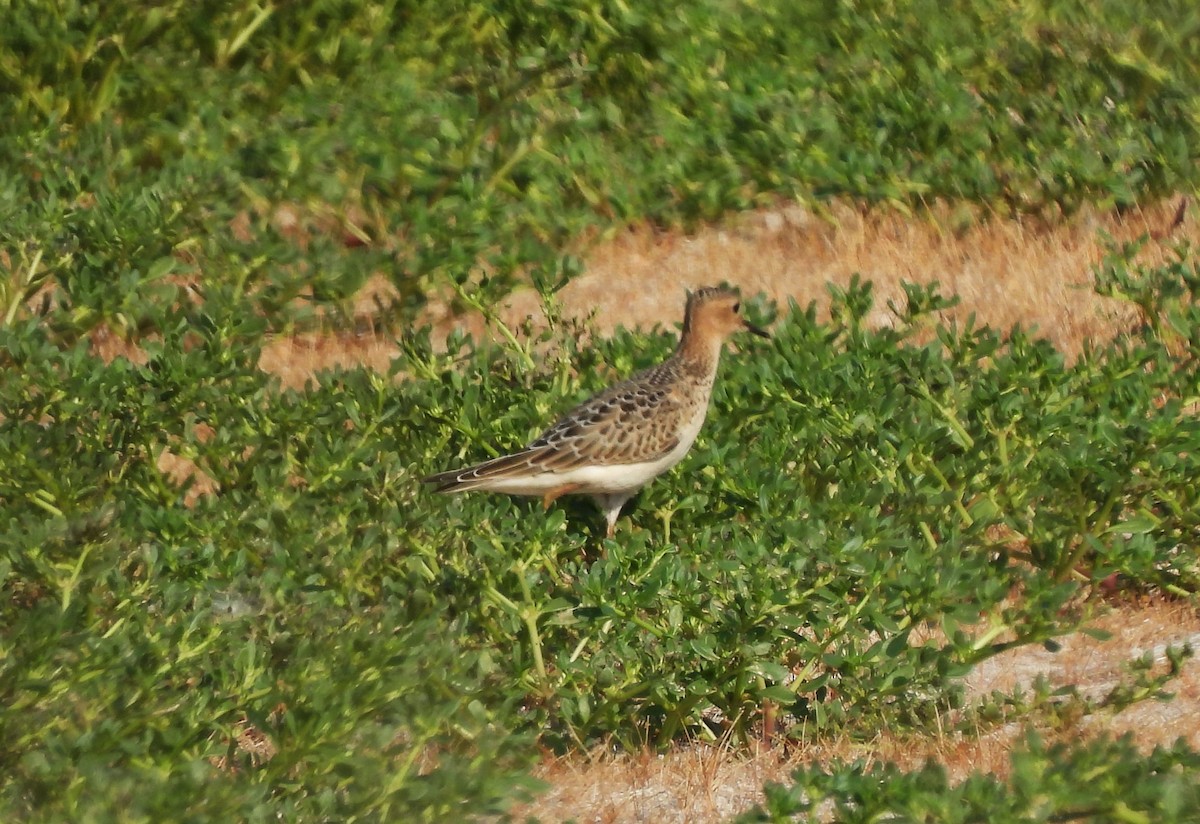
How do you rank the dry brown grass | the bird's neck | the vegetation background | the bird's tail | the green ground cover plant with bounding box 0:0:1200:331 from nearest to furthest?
the vegetation background < the dry brown grass < the bird's tail < the bird's neck < the green ground cover plant with bounding box 0:0:1200:331

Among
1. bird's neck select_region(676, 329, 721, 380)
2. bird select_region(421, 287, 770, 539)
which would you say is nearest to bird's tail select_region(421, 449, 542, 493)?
bird select_region(421, 287, 770, 539)

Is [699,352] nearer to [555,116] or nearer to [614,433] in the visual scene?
[614,433]

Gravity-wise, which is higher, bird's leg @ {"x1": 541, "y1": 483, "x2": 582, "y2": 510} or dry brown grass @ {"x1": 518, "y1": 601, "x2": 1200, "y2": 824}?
dry brown grass @ {"x1": 518, "y1": 601, "x2": 1200, "y2": 824}

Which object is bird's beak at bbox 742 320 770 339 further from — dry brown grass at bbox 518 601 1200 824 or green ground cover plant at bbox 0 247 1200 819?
dry brown grass at bbox 518 601 1200 824

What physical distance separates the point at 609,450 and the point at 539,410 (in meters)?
0.59

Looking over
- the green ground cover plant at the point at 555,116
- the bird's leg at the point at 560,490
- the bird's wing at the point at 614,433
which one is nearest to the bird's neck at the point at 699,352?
the bird's wing at the point at 614,433

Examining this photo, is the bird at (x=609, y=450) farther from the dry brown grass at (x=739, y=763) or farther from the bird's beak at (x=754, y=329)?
the dry brown grass at (x=739, y=763)

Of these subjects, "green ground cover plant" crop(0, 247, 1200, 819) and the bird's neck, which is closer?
"green ground cover plant" crop(0, 247, 1200, 819)

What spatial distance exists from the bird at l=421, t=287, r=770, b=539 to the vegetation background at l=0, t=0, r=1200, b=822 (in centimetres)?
17

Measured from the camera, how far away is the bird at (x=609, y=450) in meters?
8.00

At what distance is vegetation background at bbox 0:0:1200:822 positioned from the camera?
19.7 ft

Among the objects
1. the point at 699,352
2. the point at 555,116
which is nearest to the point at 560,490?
the point at 699,352

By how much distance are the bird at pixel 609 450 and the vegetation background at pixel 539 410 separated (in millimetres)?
169

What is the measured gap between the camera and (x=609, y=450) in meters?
8.02
